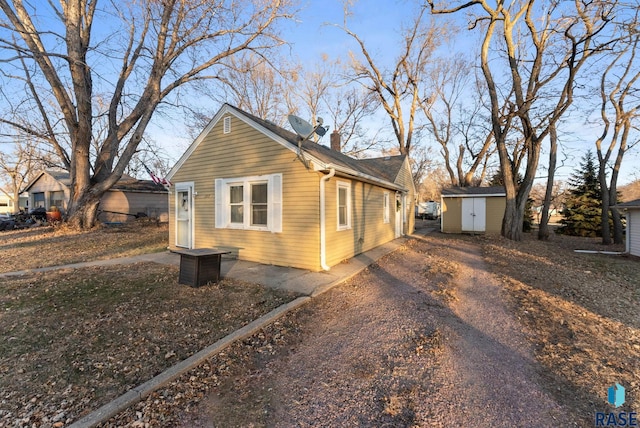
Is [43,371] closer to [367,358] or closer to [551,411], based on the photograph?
[367,358]

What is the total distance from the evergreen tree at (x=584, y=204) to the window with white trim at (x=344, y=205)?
18.2 m

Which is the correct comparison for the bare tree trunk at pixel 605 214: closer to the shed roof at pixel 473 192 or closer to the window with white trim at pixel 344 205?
the shed roof at pixel 473 192

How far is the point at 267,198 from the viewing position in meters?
7.68

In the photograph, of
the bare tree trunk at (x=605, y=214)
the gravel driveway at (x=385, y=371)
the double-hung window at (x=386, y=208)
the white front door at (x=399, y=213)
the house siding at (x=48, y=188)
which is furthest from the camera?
the house siding at (x=48, y=188)

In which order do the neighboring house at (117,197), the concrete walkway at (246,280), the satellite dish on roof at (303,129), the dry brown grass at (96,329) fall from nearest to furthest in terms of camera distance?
1. the concrete walkway at (246,280)
2. the dry brown grass at (96,329)
3. the satellite dish on roof at (303,129)
4. the neighboring house at (117,197)

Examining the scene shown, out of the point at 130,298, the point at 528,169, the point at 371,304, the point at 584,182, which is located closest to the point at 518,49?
the point at 528,169

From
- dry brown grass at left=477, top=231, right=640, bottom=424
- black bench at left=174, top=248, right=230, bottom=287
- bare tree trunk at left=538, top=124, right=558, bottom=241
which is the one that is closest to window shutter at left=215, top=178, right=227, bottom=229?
black bench at left=174, top=248, right=230, bottom=287

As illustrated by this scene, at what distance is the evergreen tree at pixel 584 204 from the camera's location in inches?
703

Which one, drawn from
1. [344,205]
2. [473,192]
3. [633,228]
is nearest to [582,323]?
[344,205]

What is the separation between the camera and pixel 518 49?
1479 centimetres

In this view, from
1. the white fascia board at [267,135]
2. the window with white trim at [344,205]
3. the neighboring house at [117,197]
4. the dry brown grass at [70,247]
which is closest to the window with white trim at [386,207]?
the white fascia board at [267,135]

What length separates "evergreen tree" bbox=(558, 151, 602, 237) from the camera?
17.9m

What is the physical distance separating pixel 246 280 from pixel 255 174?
303cm

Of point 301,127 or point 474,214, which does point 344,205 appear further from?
point 474,214
